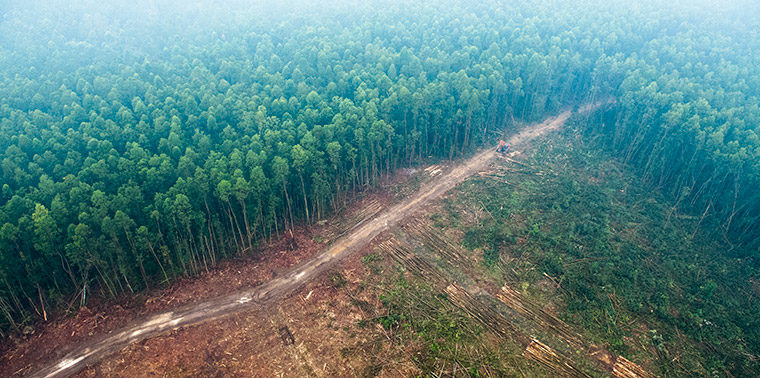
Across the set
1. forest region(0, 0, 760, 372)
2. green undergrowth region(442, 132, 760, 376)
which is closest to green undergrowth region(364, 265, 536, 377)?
green undergrowth region(442, 132, 760, 376)

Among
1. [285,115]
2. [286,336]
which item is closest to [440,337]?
[286,336]

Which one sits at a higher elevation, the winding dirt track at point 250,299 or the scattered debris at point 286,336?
the winding dirt track at point 250,299

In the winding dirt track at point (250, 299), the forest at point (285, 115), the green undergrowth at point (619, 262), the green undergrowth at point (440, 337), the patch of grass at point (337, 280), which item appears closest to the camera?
the green undergrowth at point (440, 337)

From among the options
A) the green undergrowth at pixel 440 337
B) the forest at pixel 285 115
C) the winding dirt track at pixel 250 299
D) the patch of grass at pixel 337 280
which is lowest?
the green undergrowth at pixel 440 337

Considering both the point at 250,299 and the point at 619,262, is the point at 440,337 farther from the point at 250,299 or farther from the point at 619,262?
the point at 619,262

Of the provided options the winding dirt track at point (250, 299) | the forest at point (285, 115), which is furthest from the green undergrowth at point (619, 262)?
the winding dirt track at point (250, 299)

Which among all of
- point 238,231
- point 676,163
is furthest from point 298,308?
point 676,163

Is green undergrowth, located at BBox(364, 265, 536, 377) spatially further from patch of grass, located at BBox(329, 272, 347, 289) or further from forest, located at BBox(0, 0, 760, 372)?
forest, located at BBox(0, 0, 760, 372)

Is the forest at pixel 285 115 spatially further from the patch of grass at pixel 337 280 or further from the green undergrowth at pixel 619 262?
the patch of grass at pixel 337 280
